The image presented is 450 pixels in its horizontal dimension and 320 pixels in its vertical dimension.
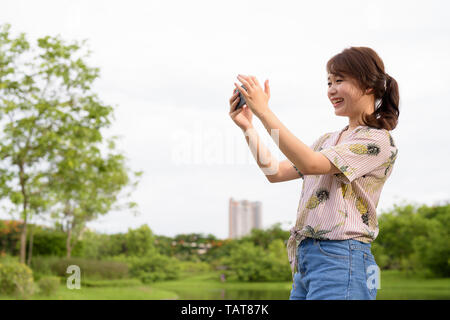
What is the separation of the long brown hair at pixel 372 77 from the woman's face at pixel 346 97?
0.06 ft

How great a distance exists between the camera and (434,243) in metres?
16.6

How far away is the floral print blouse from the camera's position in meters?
1.46

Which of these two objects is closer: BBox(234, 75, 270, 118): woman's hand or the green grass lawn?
BBox(234, 75, 270, 118): woman's hand

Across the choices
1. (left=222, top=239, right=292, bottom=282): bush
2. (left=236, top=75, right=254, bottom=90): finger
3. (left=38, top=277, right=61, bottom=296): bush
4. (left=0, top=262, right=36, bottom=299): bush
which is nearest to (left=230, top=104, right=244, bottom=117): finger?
→ (left=236, top=75, right=254, bottom=90): finger

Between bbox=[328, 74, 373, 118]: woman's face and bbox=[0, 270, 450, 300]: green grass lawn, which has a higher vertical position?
bbox=[328, 74, 373, 118]: woman's face

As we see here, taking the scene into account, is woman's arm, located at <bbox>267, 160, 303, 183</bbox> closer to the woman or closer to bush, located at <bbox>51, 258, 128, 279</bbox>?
the woman

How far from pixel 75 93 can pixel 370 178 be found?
11.2 meters

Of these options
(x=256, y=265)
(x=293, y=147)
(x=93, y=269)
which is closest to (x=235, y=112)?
(x=293, y=147)

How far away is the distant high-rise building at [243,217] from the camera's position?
1709 centimetres

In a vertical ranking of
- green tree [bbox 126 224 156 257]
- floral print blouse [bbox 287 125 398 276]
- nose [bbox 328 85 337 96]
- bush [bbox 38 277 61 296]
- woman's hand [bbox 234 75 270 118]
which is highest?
nose [bbox 328 85 337 96]

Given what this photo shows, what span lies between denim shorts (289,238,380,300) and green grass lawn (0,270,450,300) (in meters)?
11.2

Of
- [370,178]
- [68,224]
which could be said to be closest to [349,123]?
[370,178]

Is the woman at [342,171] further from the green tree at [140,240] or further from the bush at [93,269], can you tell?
the green tree at [140,240]
